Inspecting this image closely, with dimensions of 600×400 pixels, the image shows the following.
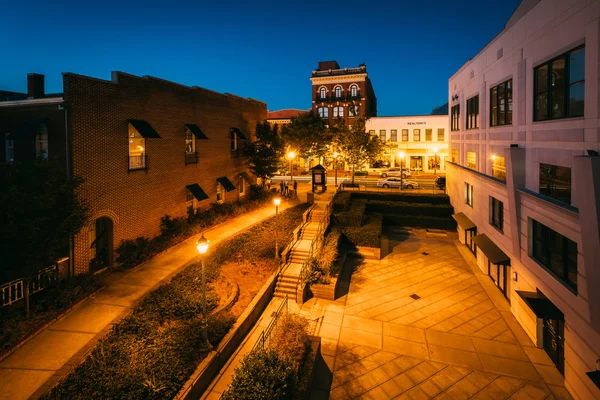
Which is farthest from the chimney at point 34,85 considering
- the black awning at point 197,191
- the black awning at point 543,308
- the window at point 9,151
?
the black awning at point 543,308

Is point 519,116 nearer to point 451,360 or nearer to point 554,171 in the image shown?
point 554,171

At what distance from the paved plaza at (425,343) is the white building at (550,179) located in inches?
31.4

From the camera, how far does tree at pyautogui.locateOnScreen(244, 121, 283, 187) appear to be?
1173 inches

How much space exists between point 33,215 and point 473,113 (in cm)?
2297

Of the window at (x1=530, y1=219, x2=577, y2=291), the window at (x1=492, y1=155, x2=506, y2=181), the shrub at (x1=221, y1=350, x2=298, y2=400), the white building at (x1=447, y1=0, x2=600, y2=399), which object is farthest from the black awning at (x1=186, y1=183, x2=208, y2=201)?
the window at (x1=530, y1=219, x2=577, y2=291)

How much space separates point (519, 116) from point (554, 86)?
2.84 m

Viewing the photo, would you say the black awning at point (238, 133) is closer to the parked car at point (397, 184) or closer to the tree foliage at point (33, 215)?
the tree foliage at point (33, 215)

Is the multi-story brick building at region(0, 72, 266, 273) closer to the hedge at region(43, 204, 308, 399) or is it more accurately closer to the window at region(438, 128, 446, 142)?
the hedge at region(43, 204, 308, 399)

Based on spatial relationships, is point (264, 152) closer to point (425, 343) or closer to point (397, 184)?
point (397, 184)

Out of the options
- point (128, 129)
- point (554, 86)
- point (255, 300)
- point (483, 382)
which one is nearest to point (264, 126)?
point (128, 129)

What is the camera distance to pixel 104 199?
15086 mm

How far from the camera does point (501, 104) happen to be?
16344 millimetres

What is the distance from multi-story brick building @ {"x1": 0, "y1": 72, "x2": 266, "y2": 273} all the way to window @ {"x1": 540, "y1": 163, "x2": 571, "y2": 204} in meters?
16.4

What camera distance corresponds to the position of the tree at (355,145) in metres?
39.0
